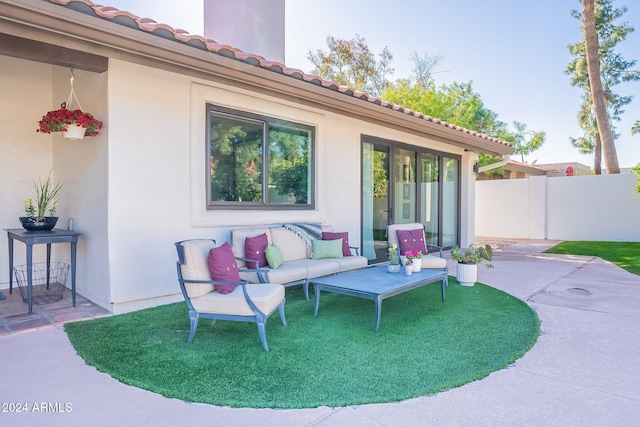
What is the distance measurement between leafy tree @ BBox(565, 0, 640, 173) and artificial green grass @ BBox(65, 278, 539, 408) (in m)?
13.3

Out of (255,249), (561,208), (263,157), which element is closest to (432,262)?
(255,249)

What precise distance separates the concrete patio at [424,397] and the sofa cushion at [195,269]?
1092 millimetres

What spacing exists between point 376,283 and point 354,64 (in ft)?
64.2

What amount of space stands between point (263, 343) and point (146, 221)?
2.48 m

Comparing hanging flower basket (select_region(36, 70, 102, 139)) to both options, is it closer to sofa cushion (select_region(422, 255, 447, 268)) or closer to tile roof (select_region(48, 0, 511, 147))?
A: tile roof (select_region(48, 0, 511, 147))

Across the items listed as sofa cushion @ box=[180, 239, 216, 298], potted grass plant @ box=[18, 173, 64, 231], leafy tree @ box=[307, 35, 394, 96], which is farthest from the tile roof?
leafy tree @ box=[307, 35, 394, 96]

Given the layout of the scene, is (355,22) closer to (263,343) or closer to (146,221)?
(146,221)

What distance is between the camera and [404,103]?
16578 millimetres

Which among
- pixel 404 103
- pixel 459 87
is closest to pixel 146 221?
pixel 404 103

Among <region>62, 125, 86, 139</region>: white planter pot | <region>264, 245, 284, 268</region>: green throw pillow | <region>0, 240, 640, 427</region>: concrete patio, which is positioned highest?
<region>62, 125, 86, 139</region>: white planter pot

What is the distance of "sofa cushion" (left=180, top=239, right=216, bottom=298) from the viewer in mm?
3936

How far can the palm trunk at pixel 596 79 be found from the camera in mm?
13133

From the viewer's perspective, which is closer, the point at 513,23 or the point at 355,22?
the point at 513,23

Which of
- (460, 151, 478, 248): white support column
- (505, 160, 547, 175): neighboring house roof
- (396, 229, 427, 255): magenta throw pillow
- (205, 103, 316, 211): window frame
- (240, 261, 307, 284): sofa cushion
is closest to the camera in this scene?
(240, 261, 307, 284): sofa cushion
